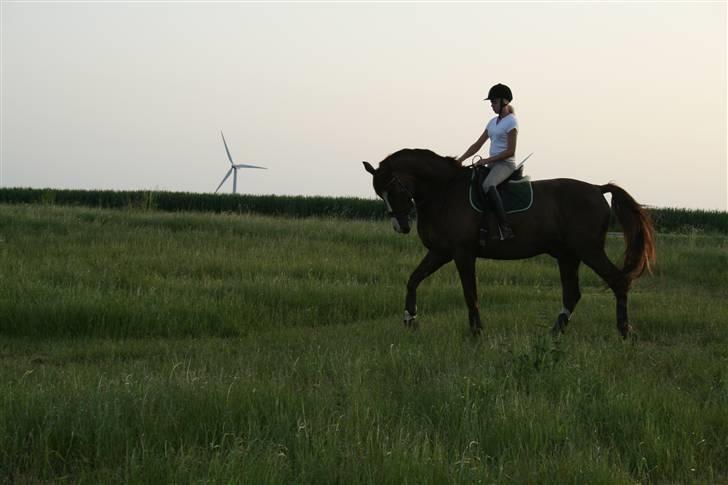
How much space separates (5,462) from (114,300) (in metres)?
6.15

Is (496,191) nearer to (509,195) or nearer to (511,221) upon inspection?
(509,195)

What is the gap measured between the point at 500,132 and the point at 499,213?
1056mm

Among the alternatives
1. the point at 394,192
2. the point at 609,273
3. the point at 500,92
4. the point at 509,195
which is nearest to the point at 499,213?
the point at 509,195

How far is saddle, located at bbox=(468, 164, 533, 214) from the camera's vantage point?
32.2 ft

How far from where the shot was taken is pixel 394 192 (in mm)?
9594

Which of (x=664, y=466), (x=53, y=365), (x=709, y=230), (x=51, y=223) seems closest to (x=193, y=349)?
(x=53, y=365)

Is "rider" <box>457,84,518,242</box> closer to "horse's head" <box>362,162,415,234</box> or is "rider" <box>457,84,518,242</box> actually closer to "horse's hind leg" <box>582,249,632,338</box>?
"horse's head" <box>362,162,415,234</box>

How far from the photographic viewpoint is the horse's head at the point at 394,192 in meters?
9.51

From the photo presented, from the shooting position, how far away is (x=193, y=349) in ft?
29.5

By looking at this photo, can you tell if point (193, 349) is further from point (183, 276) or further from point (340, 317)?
point (183, 276)

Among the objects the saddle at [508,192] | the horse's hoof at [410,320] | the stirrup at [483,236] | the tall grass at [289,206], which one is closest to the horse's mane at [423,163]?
the saddle at [508,192]

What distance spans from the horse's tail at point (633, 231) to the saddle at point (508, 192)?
116cm

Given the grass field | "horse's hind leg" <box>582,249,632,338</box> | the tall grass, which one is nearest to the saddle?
"horse's hind leg" <box>582,249,632,338</box>

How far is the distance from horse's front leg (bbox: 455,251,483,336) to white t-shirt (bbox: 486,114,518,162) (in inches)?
55.1
